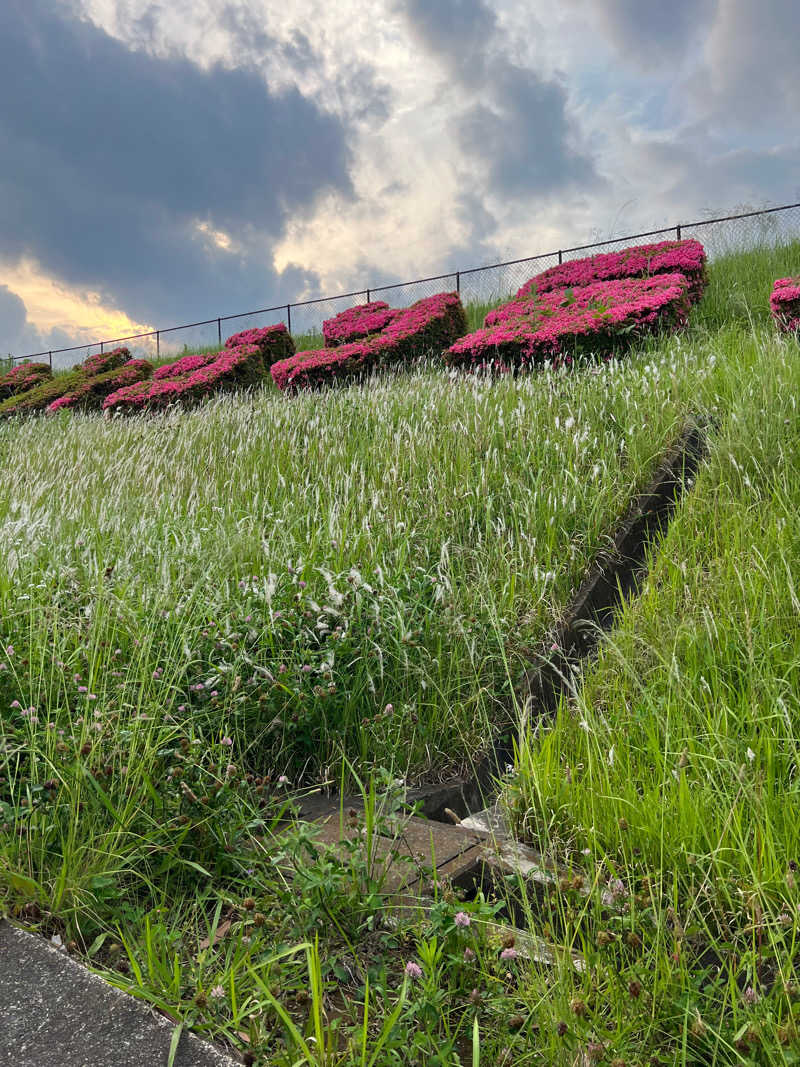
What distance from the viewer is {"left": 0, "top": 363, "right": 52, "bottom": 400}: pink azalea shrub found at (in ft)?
79.5

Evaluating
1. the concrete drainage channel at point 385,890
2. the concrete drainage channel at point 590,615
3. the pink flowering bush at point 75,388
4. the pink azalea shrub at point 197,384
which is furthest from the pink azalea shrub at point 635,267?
the pink flowering bush at point 75,388

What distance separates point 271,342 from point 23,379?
12.3 meters

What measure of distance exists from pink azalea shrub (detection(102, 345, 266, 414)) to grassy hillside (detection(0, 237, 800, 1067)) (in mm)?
9040

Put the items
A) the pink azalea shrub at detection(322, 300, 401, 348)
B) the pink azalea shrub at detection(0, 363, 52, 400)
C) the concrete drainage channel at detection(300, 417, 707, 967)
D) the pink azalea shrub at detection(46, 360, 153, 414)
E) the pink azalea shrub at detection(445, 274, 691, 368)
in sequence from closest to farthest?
the concrete drainage channel at detection(300, 417, 707, 967) → the pink azalea shrub at detection(445, 274, 691, 368) → the pink azalea shrub at detection(322, 300, 401, 348) → the pink azalea shrub at detection(46, 360, 153, 414) → the pink azalea shrub at detection(0, 363, 52, 400)

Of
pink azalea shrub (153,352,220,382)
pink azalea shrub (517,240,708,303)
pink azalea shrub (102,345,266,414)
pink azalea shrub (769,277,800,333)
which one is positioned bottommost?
pink azalea shrub (769,277,800,333)

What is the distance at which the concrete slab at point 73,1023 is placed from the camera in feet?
5.83

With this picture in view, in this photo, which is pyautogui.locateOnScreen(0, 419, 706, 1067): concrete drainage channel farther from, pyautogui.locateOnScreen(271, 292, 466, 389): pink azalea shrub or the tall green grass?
pyautogui.locateOnScreen(271, 292, 466, 389): pink azalea shrub

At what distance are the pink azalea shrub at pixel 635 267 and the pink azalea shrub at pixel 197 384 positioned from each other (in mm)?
5864

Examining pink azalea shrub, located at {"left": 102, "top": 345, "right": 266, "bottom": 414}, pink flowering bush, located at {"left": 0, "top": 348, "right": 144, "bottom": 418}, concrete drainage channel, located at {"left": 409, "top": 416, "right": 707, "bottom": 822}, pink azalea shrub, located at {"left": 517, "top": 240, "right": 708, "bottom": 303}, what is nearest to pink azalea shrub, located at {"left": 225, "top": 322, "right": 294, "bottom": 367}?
pink azalea shrub, located at {"left": 102, "top": 345, "right": 266, "bottom": 414}

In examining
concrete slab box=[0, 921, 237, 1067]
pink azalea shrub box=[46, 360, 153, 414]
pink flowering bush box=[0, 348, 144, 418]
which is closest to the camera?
concrete slab box=[0, 921, 237, 1067]

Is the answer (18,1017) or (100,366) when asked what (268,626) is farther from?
(100,366)

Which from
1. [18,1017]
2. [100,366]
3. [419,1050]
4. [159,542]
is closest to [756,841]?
[419,1050]

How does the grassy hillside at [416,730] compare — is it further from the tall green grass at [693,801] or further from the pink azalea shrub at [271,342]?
the pink azalea shrub at [271,342]

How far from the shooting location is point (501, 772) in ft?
11.8
